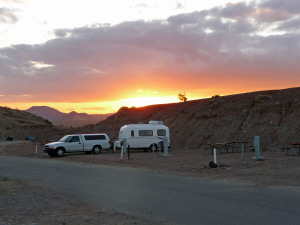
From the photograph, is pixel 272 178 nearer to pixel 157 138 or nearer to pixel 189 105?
pixel 157 138

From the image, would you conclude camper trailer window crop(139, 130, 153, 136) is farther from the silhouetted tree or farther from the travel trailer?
the silhouetted tree

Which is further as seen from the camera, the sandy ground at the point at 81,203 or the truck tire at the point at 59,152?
the truck tire at the point at 59,152

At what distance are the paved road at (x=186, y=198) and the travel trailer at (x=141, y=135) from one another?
18.6 meters

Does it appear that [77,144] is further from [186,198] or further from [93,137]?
[186,198]

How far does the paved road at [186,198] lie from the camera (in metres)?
8.09

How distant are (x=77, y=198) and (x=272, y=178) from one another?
301 inches

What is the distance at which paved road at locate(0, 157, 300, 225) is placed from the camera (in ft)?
26.5

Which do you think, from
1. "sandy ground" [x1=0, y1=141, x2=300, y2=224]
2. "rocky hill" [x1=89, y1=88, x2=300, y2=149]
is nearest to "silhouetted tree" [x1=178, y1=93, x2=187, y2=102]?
"rocky hill" [x1=89, y1=88, x2=300, y2=149]

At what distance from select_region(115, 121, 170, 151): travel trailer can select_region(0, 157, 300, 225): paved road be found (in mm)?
18569

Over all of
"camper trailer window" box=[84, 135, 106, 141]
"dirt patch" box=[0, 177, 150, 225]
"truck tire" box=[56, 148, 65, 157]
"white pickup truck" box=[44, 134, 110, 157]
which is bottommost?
"dirt patch" box=[0, 177, 150, 225]

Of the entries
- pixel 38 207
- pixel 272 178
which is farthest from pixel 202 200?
pixel 272 178

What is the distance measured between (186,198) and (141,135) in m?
24.4

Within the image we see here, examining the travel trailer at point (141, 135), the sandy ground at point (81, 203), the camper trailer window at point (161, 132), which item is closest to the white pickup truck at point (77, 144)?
the travel trailer at point (141, 135)

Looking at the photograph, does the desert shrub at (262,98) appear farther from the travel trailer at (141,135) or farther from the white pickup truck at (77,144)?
the white pickup truck at (77,144)
